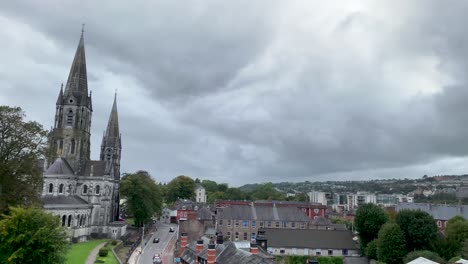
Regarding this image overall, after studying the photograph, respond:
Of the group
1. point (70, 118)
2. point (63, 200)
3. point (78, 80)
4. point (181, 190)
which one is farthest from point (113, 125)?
point (181, 190)

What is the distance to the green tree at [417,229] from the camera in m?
56.8

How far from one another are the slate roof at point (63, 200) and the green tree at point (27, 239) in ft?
130

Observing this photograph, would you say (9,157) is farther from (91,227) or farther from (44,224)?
(91,227)

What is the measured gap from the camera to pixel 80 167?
81.0 metres

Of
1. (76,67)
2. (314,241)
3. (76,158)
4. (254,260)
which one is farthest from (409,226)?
(76,67)

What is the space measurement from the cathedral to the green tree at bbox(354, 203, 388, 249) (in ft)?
143

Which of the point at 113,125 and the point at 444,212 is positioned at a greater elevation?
the point at 113,125

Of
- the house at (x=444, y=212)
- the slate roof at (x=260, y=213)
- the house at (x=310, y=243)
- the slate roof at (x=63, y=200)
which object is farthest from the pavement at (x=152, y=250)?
the house at (x=444, y=212)

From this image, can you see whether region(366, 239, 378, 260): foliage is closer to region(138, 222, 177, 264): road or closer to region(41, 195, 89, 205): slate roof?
region(138, 222, 177, 264): road

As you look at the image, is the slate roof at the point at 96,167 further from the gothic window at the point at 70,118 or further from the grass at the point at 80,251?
the grass at the point at 80,251

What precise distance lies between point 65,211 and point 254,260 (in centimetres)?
4768

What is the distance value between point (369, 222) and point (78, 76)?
60017 millimetres

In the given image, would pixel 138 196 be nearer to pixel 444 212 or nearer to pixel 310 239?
pixel 310 239

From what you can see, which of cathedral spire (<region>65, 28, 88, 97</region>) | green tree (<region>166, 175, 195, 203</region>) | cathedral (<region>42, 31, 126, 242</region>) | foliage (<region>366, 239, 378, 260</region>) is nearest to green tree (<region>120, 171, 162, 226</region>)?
cathedral (<region>42, 31, 126, 242</region>)
